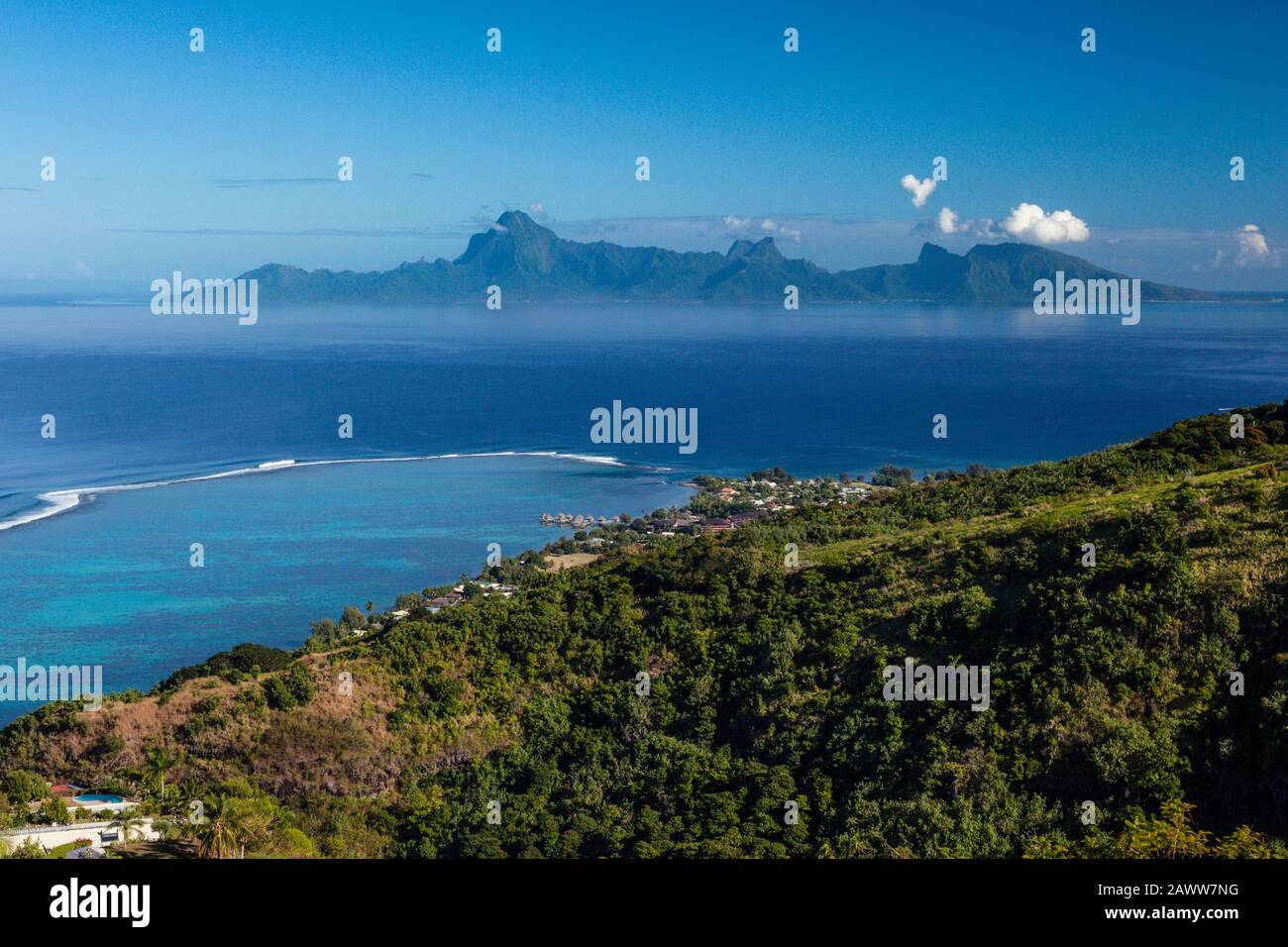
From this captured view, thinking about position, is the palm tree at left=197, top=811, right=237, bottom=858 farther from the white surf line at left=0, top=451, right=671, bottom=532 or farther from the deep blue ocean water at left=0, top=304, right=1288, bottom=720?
the white surf line at left=0, top=451, right=671, bottom=532

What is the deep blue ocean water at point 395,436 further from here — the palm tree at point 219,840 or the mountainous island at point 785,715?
the palm tree at point 219,840

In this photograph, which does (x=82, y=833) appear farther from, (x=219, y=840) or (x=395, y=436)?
(x=395, y=436)

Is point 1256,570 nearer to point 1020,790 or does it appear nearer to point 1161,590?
point 1161,590

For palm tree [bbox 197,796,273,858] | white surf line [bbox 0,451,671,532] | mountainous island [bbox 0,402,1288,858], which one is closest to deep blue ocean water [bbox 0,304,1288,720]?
white surf line [bbox 0,451,671,532]

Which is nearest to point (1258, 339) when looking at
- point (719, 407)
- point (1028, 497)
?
point (719, 407)

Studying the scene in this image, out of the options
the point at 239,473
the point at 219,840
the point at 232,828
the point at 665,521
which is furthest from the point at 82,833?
the point at 239,473
